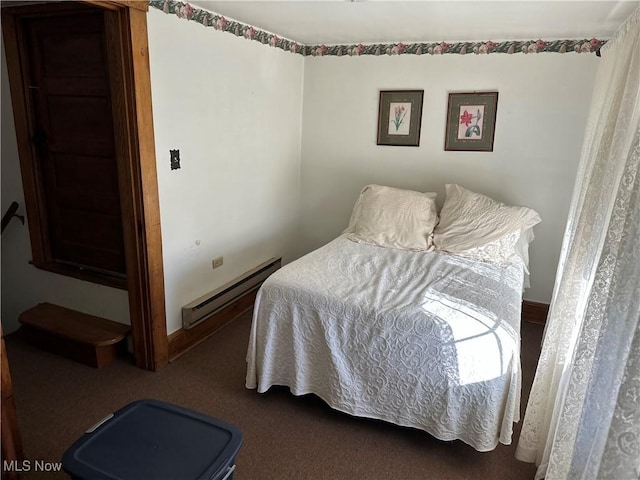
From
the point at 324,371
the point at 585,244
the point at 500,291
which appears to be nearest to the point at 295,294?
the point at 324,371

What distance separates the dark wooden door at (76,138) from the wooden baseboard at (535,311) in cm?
290

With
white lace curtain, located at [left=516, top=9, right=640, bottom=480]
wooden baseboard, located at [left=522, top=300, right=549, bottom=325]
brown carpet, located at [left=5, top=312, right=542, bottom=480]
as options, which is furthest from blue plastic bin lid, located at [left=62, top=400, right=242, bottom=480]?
wooden baseboard, located at [left=522, top=300, right=549, bottom=325]

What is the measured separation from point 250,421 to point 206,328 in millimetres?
929

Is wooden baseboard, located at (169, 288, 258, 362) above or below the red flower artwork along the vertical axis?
below

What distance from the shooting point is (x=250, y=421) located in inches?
87.7

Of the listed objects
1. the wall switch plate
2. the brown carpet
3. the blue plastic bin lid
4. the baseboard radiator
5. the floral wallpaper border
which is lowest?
the brown carpet

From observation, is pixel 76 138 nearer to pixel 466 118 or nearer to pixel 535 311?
pixel 466 118

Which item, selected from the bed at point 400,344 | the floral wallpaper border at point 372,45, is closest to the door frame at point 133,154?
the floral wallpaper border at point 372,45

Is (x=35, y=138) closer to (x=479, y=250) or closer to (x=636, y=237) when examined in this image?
(x=479, y=250)

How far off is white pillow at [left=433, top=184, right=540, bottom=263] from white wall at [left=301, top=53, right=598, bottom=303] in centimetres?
28

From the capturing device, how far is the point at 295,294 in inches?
87.5

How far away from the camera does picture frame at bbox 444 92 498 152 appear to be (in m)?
3.23

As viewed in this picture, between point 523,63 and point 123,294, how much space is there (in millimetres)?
3069

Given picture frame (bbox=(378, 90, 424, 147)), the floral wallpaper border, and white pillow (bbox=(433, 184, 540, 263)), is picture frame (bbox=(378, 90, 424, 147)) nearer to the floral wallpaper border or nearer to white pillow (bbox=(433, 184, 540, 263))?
the floral wallpaper border
